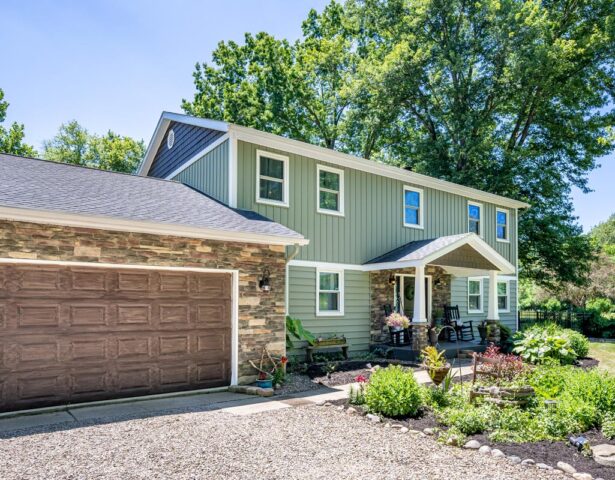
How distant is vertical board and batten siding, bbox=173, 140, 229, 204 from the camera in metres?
11.4

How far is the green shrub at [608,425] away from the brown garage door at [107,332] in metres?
5.87

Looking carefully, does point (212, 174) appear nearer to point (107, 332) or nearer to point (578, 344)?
point (107, 332)

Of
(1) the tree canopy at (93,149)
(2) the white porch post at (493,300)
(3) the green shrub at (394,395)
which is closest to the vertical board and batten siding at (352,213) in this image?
(2) the white porch post at (493,300)

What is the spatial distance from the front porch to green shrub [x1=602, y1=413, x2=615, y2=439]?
6.30m

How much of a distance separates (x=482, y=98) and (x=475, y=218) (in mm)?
8676

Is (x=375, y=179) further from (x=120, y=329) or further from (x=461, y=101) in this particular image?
(x=461, y=101)

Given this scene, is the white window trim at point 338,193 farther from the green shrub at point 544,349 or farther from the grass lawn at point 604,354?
the grass lawn at point 604,354

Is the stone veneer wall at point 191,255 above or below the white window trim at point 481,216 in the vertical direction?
below

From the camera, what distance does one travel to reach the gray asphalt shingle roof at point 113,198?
25.1ft

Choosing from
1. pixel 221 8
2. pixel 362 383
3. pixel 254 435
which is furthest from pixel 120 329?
pixel 221 8

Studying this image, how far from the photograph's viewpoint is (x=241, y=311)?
9.13m

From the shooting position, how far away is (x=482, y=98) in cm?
2342

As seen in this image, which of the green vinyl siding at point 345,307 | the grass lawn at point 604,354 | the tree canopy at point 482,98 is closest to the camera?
the green vinyl siding at point 345,307

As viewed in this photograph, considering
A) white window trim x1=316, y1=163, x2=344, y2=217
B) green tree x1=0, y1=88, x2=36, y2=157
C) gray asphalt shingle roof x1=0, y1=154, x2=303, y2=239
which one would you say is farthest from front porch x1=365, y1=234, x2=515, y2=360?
green tree x1=0, y1=88, x2=36, y2=157
